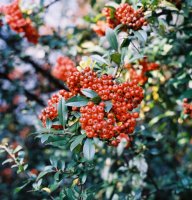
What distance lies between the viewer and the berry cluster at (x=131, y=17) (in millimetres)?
2221

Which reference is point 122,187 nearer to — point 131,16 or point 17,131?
point 131,16

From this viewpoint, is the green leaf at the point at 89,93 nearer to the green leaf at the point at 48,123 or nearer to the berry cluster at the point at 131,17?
the green leaf at the point at 48,123

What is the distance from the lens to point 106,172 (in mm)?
3826

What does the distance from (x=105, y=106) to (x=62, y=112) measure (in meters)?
0.25

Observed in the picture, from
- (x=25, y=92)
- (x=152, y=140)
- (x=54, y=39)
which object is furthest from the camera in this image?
(x=25, y=92)

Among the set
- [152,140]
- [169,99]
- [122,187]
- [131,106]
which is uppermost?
[131,106]

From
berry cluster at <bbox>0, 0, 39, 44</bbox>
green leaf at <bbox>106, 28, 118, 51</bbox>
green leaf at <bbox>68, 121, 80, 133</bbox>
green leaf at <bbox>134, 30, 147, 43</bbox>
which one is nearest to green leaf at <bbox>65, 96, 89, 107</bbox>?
green leaf at <bbox>68, 121, 80, 133</bbox>

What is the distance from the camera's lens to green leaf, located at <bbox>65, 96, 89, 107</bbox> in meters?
1.83

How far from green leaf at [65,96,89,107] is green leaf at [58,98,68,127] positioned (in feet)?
0.14

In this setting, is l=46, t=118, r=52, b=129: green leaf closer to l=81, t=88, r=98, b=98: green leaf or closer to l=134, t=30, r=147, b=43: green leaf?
l=81, t=88, r=98, b=98: green leaf

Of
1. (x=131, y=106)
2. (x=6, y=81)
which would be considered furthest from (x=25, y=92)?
(x=131, y=106)

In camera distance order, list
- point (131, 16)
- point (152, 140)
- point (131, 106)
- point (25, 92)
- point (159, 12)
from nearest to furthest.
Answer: point (131, 106) → point (131, 16) → point (159, 12) → point (152, 140) → point (25, 92)

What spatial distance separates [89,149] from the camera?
178 centimetres

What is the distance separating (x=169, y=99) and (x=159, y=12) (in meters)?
1.23
